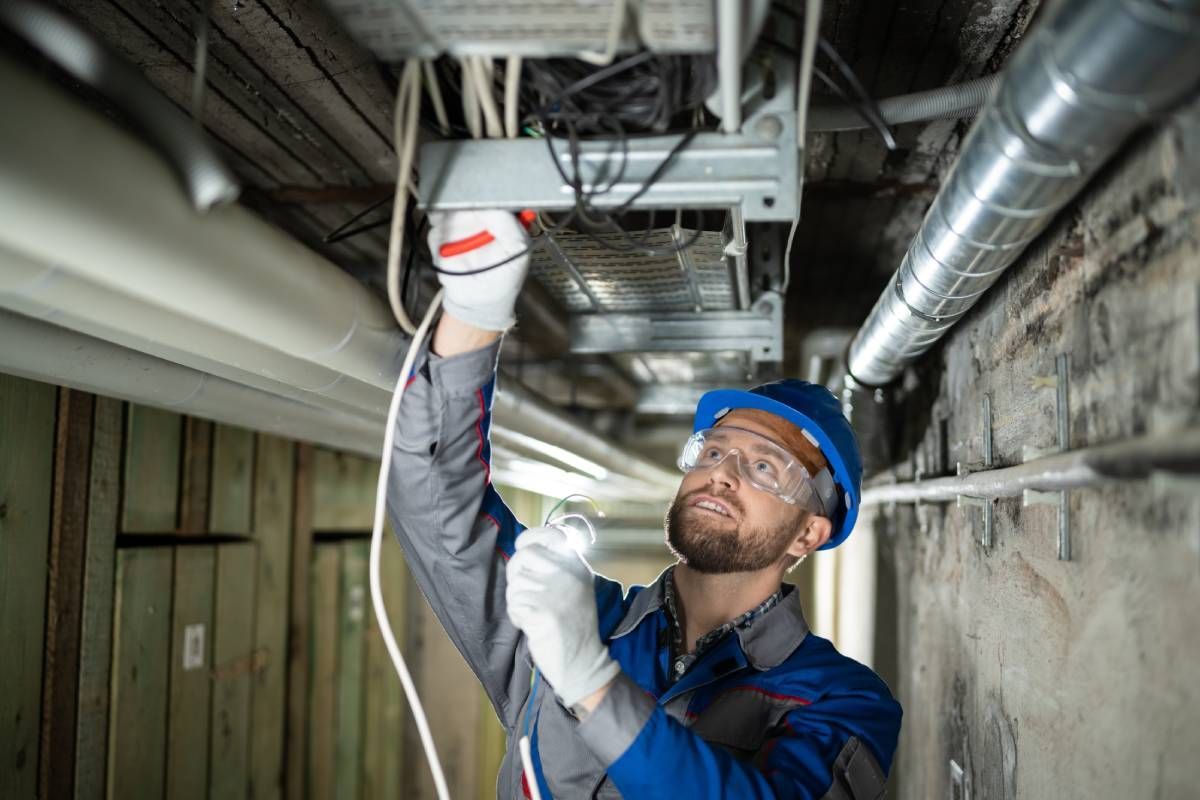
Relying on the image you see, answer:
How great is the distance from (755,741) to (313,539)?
2256 mm

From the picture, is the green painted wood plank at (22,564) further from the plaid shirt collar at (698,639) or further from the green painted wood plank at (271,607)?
the plaid shirt collar at (698,639)

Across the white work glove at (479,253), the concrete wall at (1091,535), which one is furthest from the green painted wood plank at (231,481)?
the concrete wall at (1091,535)

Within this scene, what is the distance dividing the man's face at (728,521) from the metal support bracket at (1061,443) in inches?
20.6

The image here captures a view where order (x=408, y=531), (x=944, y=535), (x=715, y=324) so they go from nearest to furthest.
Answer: (x=408, y=531) → (x=944, y=535) → (x=715, y=324)

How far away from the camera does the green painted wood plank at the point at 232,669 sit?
8.30ft

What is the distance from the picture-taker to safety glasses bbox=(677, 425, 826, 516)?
5.24ft

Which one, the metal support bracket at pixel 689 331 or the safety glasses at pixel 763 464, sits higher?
the metal support bracket at pixel 689 331

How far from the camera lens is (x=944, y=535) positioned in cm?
184

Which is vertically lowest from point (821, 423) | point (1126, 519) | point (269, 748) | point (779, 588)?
point (269, 748)

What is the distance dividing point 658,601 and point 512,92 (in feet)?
3.06

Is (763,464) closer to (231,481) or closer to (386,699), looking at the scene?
(231,481)

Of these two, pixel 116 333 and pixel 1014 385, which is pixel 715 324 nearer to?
pixel 1014 385

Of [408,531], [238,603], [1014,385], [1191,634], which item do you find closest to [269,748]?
[238,603]

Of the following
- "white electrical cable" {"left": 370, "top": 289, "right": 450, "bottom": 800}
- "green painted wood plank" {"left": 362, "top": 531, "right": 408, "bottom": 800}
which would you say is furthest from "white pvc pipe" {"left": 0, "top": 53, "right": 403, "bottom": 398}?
"green painted wood plank" {"left": 362, "top": 531, "right": 408, "bottom": 800}
